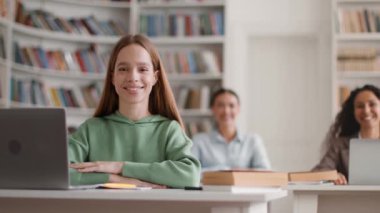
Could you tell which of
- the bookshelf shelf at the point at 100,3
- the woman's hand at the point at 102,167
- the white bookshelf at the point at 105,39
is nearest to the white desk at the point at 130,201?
the woman's hand at the point at 102,167

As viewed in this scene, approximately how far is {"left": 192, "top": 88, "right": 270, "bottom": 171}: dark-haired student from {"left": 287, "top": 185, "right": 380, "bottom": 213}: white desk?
1882mm

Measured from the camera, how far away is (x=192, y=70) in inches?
240

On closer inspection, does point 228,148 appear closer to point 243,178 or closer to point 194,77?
point 194,77

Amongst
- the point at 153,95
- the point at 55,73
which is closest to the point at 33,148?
the point at 153,95

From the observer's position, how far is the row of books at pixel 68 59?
19.4 feet

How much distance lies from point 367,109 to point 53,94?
2.98 m

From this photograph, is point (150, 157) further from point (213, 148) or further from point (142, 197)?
point (213, 148)

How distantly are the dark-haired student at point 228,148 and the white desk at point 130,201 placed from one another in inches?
107

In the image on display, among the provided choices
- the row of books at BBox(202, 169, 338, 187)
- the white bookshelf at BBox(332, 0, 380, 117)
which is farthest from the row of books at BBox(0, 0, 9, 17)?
the row of books at BBox(202, 169, 338, 187)

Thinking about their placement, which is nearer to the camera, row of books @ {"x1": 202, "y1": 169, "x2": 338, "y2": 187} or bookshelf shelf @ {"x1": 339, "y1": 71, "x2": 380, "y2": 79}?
row of books @ {"x1": 202, "y1": 169, "x2": 338, "y2": 187}

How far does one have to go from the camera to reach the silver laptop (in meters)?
1.68

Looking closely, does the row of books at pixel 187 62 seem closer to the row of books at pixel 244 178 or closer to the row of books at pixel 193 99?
the row of books at pixel 193 99

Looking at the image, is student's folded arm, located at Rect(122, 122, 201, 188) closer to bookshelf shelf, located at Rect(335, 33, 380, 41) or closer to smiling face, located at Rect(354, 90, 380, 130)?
smiling face, located at Rect(354, 90, 380, 130)

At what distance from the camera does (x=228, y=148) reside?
184 inches
